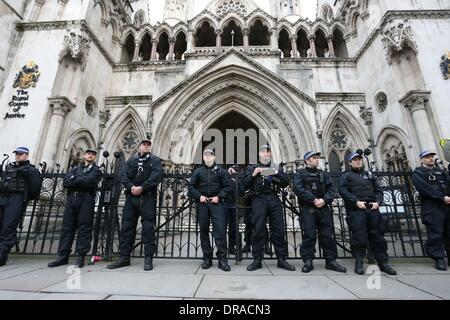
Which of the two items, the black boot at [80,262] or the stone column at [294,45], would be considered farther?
the stone column at [294,45]

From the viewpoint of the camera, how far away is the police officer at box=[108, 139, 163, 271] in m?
4.29

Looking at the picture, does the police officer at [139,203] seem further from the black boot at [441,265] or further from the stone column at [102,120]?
the stone column at [102,120]

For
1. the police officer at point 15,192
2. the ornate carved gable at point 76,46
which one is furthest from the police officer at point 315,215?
the ornate carved gable at point 76,46

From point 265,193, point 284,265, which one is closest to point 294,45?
point 265,193

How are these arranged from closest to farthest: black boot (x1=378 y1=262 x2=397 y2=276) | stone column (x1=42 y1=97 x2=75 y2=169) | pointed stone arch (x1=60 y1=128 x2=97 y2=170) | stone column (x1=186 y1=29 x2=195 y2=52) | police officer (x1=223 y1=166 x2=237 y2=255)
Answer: black boot (x1=378 y1=262 x2=397 y2=276) < police officer (x1=223 y1=166 x2=237 y2=255) < stone column (x1=42 y1=97 x2=75 y2=169) < pointed stone arch (x1=60 y1=128 x2=97 y2=170) < stone column (x1=186 y1=29 x2=195 y2=52)

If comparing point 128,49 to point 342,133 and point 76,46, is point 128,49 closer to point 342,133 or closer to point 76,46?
point 76,46

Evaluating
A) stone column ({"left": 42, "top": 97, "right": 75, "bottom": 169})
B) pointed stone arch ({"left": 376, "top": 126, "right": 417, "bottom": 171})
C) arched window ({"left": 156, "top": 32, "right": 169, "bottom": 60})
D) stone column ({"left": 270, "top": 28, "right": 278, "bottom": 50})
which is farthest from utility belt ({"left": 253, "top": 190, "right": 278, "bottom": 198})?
arched window ({"left": 156, "top": 32, "right": 169, "bottom": 60})

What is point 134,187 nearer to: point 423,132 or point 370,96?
point 423,132

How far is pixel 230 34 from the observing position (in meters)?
16.7

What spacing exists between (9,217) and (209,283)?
4476 mm

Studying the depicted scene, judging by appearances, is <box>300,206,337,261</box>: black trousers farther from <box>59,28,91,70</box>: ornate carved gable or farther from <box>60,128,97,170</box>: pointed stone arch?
<box>59,28,91,70</box>: ornate carved gable

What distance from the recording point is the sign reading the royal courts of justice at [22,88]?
1053 cm

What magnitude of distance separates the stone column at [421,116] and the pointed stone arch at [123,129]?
1313cm

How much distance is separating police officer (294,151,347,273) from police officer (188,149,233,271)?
4.57 ft
